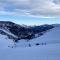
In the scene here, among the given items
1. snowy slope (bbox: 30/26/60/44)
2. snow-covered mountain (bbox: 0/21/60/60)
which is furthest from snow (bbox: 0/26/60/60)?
snowy slope (bbox: 30/26/60/44)

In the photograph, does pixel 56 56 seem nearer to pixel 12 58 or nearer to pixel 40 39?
pixel 12 58

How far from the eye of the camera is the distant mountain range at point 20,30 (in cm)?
1733

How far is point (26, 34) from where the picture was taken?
17.4 m

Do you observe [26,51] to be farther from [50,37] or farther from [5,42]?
[50,37]

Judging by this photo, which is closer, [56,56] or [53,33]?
[56,56]

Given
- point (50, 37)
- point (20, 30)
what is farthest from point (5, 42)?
point (50, 37)

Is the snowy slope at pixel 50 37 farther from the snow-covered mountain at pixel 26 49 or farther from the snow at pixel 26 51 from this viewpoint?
the snow at pixel 26 51

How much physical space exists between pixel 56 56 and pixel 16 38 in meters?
5.73

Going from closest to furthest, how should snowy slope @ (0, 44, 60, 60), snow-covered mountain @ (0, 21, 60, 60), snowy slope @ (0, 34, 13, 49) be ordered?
1. snowy slope @ (0, 44, 60, 60)
2. snow-covered mountain @ (0, 21, 60, 60)
3. snowy slope @ (0, 34, 13, 49)

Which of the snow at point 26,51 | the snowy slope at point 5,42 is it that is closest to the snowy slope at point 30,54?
the snow at point 26,51

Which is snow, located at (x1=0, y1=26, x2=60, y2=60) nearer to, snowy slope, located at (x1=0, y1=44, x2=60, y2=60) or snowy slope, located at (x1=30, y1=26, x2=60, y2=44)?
snowy slope, located at (x1=0, y1=44, x2=60, y2=60)

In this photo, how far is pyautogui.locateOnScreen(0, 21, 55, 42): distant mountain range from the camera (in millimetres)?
17331

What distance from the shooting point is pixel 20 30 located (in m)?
18.4

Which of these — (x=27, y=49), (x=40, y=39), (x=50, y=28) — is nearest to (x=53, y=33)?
(x=50, y=28)
